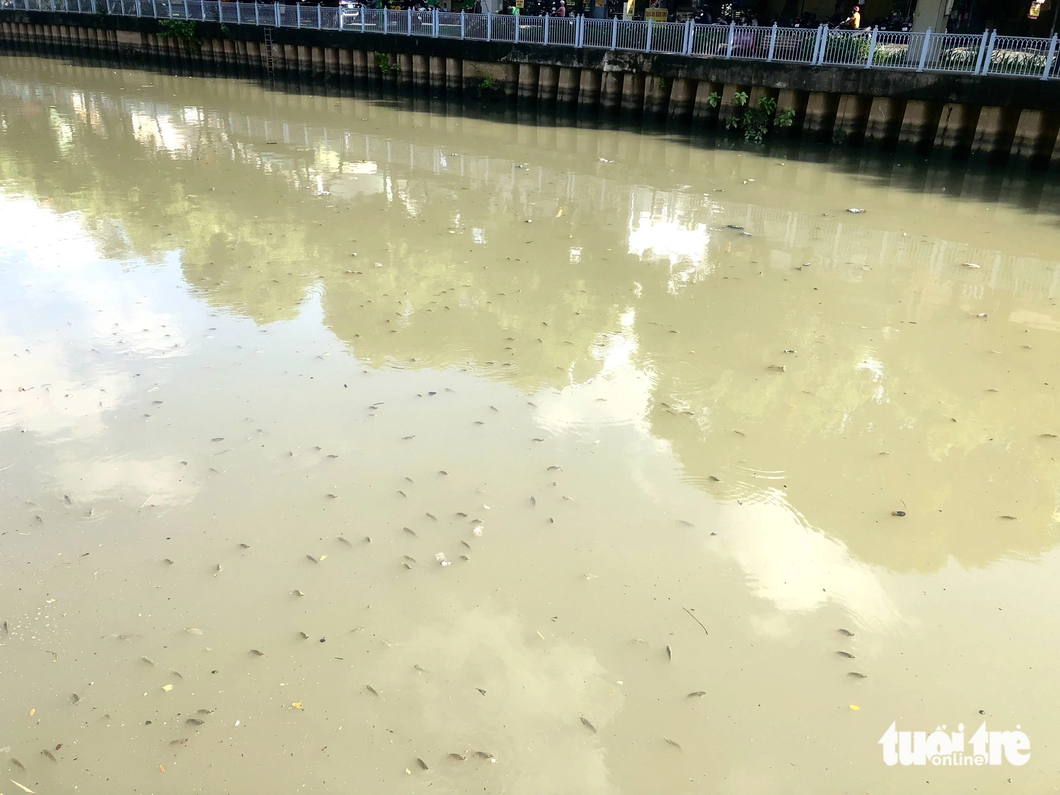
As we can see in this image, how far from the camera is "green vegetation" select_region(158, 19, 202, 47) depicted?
111 feet

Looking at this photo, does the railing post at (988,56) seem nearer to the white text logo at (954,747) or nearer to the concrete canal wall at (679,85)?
the concrete canal wall at (679,85)

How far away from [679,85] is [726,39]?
1.72 m

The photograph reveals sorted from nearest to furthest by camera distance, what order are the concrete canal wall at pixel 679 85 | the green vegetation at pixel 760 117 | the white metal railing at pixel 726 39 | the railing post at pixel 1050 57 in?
the railing post at pixel 1050 57
the white metal railing at pixel 726 39
the concrete canal wall at pixel 679 85
the green vegetation at pixel 760 117

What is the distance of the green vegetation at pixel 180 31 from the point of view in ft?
111

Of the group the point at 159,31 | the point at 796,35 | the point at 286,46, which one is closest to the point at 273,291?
the point at 796,35

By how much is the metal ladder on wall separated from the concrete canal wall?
0.06 meters

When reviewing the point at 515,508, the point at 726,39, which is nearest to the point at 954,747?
the point at 515,508

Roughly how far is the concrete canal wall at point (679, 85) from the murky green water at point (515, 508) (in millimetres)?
7392

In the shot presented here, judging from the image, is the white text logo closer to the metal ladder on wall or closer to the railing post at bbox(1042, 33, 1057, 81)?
the railing post at bbox(1042, 33, 1057, 81)

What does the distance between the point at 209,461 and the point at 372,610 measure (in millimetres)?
1971

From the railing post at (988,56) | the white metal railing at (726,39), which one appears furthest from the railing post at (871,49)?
the railing post at (988,56)

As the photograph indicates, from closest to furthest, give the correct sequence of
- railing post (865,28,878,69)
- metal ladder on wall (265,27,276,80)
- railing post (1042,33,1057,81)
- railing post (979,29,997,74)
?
railing post (1042,33,1057,81), railing post (979,29,997,74), railing post (865,28,878,69), metal ladder on wall (265,27,276,80)

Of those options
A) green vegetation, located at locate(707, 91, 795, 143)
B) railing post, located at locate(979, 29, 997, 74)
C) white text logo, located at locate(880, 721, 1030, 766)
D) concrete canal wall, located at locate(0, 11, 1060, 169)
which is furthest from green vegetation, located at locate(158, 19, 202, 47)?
white text logo, located at locate(880, 721, 1030, 766)

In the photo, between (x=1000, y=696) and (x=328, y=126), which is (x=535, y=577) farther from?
(x=328, y=126)
